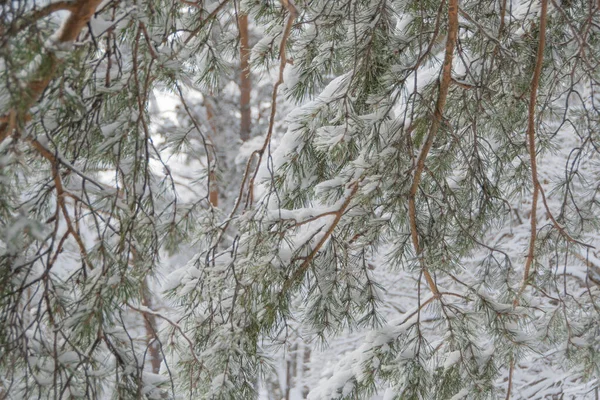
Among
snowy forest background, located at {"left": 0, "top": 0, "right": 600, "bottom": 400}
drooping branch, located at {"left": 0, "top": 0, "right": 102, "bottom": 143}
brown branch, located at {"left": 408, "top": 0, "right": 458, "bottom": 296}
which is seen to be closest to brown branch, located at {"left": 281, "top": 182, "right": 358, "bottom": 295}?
snowy forest background, located at {"left": 0, "top": 0, "right": 600, "bottom": 400}

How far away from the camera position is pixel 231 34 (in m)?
2.34

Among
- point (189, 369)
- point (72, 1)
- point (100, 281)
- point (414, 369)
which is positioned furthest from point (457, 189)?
point (72, 1)

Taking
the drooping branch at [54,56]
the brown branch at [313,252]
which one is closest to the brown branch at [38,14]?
the drooping branch at [54,56]

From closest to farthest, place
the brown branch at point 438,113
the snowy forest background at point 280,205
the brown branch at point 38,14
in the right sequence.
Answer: the brown branch at point 38,14 → the snowy forest background at point 280,205 → the brown branch at point 438,113

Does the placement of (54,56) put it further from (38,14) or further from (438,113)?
(438,113)

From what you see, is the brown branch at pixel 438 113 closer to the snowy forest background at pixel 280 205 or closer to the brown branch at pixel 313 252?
the snowy forest background at pixel 280 205

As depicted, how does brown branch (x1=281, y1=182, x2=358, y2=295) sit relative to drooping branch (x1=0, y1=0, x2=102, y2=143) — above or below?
below

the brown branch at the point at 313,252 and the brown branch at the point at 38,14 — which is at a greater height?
the brown branch at the point at 38,14

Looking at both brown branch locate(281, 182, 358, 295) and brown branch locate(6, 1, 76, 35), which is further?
brown branch locate(281, 182, 358, 295)

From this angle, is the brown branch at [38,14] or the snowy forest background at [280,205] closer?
the brown branch at [38,14]

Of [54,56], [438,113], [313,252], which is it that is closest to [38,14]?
[54,56]

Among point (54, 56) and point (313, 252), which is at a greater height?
point (54, 56)

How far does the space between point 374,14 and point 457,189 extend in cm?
86

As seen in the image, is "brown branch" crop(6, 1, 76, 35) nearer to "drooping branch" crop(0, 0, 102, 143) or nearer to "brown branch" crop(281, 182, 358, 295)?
"drooping branch" crop(0, 0, 102, 143)
